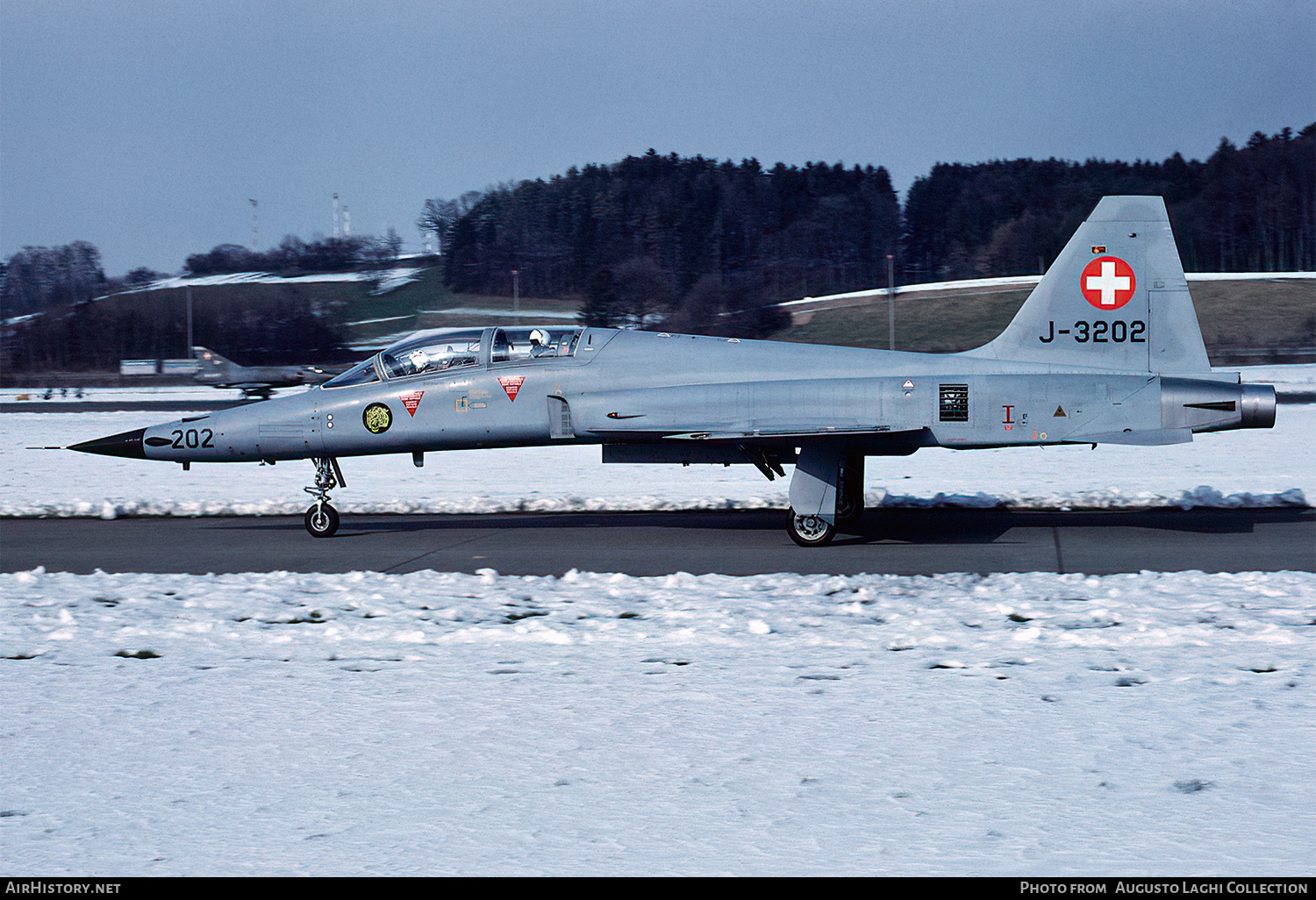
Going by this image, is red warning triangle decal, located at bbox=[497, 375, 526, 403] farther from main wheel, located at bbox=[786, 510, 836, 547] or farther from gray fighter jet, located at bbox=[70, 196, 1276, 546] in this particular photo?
main wheel, located at bbox=[786, 510, 836, 547]

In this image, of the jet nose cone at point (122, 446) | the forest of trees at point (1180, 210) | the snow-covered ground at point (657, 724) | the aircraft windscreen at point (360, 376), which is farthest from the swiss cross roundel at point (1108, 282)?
the forest of trees at point (1180, 210)

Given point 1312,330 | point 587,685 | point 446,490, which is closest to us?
A: point 587,685

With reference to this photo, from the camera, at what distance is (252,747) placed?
5797 millimetres

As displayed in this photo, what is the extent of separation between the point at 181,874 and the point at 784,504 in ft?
41.6

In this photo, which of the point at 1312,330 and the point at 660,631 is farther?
the point at 1312,330

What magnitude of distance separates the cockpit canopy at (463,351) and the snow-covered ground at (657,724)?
3.79 metres

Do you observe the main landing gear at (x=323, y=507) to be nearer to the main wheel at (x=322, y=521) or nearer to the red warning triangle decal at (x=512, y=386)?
the main wheel at (x=322, y=521)

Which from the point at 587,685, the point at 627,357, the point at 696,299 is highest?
the point at 696,299

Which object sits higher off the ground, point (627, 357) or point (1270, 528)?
point (627, 357)

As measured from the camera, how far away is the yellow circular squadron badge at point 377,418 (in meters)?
14.0

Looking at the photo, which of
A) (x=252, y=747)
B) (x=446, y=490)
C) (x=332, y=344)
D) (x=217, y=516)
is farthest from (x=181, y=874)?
(x=332, y=344)

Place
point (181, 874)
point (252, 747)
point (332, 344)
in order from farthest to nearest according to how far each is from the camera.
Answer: point (332, 344), point (252, 747), point (181, 874)

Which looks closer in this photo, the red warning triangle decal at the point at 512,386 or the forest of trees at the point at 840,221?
the red warning triangle decal at the point at 512,386

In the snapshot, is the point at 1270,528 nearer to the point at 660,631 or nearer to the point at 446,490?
the point at 660,631
